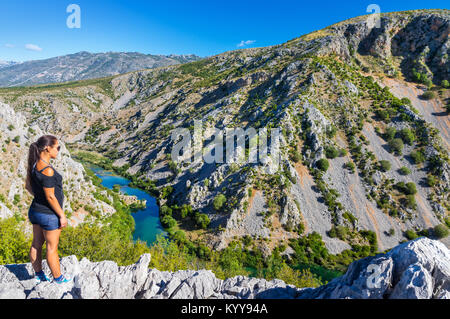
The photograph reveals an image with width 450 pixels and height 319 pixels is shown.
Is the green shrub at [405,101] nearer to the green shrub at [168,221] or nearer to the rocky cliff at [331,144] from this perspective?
the rocky cliff at [331,144]

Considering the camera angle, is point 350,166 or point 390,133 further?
point 390,133

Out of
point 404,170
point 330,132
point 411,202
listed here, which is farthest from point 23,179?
point 404,170

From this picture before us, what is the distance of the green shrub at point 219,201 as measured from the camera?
46438 millimetres

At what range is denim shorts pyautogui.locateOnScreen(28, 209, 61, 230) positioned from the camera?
5453 millimetres

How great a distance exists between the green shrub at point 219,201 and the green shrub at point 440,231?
141 feet

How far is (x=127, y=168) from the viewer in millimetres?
79750

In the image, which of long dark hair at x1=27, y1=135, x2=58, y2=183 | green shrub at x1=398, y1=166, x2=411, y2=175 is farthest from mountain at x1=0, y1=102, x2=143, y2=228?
green shrub at x1=398, y1=166, x2=411, y2=175

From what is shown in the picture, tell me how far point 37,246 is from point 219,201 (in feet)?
135

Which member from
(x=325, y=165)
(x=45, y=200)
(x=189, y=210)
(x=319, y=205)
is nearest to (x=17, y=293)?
(x=45, y=200)

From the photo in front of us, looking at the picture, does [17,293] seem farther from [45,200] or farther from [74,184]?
[74,184]

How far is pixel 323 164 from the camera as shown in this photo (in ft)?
162

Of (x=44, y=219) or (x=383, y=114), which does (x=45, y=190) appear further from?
(x=383, y=114)

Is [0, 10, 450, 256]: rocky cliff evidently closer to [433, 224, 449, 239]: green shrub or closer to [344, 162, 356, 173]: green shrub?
[344, 162, 356, 173]: green shrub

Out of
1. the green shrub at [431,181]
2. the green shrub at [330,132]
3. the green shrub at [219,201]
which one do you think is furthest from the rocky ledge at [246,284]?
the green shrub at [431,181]
